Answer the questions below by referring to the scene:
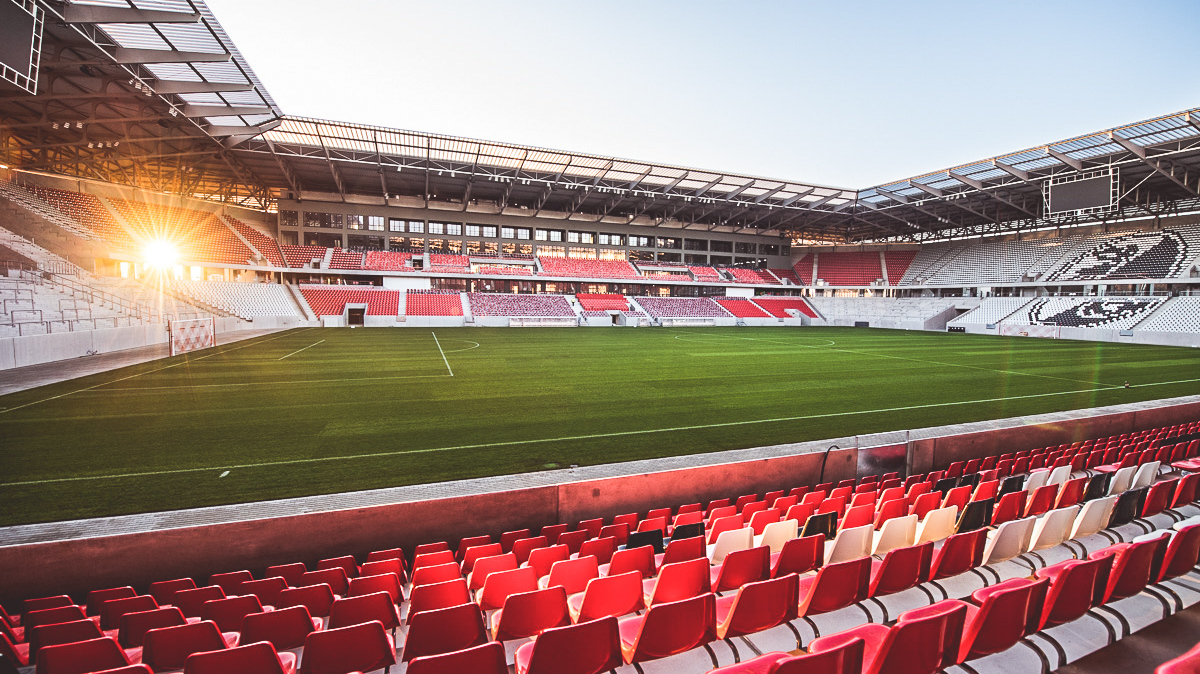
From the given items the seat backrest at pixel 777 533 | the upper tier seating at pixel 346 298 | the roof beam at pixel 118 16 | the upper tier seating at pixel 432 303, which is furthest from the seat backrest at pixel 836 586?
the upper tier seating at pixel 346 298

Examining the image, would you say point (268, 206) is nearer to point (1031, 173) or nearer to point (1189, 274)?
point (1031, 173)

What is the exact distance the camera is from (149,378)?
16.4 meters

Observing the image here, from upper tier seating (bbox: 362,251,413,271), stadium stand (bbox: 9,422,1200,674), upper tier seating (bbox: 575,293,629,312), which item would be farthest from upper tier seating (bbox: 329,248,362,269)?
stadium stand (bbox: 9,422,1200,674)

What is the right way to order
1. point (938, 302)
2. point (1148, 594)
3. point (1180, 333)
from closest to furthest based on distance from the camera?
point (1148, 594) < point (1180, 333) < point (938, 302)

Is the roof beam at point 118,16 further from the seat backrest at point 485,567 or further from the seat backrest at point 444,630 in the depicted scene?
the seat backrest at point 444,630

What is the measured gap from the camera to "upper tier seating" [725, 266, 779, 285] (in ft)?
207

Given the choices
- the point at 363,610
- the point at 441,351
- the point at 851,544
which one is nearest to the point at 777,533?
the point at 851,544

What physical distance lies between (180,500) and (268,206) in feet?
161

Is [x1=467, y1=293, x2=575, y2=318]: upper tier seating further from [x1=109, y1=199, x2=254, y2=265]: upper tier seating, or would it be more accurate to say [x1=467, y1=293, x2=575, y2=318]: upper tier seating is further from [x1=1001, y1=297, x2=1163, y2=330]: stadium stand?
[x1=1001, y1=297, x2=1163, y2=330]: stadium stand

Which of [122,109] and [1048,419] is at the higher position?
[122,109]

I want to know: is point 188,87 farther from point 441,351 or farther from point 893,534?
point 893,534

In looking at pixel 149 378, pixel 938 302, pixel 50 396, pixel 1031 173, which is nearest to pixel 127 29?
pixel 149 378

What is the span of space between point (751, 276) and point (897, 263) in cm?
1805

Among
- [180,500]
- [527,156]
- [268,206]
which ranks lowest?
[180,500]
